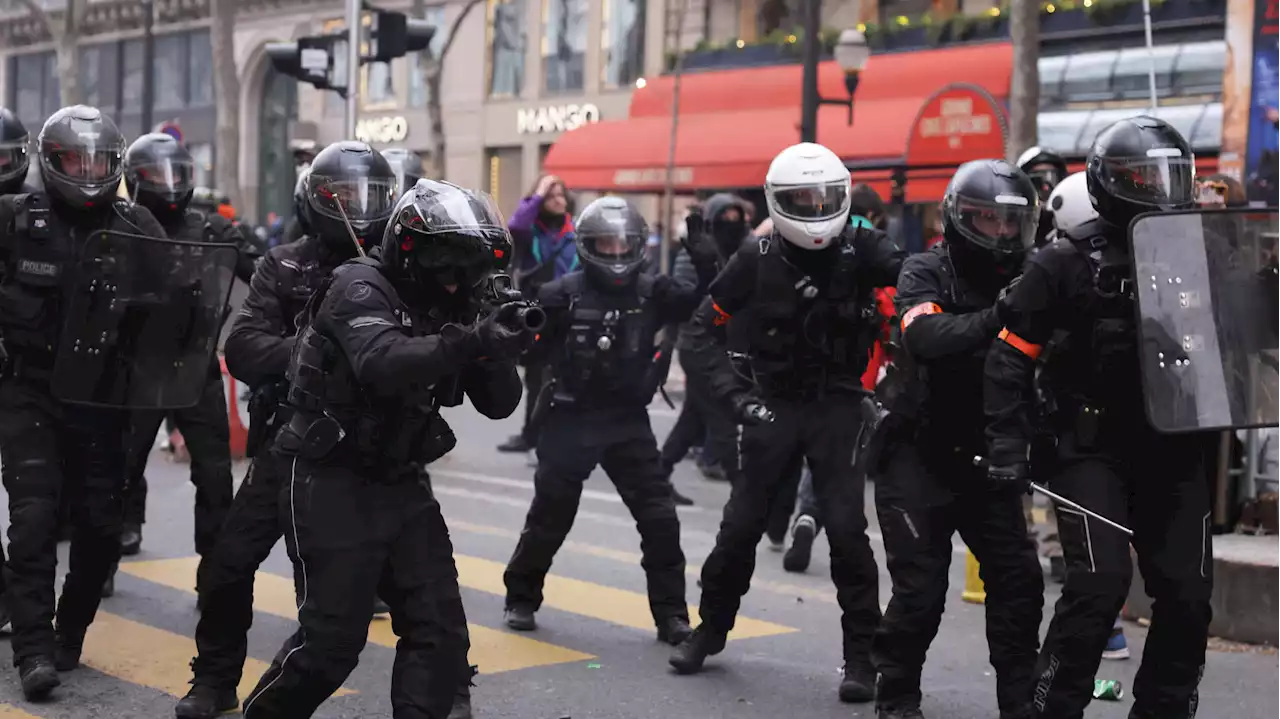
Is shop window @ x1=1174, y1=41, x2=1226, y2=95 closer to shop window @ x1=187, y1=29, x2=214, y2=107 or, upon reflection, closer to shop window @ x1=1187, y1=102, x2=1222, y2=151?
shop window @ x1=1187, y1=102, x2=1222, y2=151

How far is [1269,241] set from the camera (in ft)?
16.4

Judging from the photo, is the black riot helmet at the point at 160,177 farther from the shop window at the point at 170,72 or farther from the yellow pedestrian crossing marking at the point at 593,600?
the shop window at the point at 170,72

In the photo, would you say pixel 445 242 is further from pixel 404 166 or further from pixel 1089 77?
pixel 1089 77

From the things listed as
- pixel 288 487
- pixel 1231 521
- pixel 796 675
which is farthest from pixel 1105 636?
pixel 1231 521

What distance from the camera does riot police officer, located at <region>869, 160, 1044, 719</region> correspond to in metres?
5.44

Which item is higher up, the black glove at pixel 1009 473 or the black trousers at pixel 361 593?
the black glove at pixel 1009 473

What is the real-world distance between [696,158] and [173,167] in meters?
17.8

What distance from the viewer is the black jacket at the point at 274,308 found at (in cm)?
589

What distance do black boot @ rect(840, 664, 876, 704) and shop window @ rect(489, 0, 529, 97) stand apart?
28220 millimetres

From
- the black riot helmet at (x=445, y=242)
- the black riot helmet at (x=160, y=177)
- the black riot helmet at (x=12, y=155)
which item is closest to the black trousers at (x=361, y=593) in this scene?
the black riot helmet at (x=445, y=242)

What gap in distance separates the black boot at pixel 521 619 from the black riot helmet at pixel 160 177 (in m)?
2.20

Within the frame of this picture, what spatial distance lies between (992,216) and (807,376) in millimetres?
1156

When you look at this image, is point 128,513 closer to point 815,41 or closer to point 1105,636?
point 1105,636

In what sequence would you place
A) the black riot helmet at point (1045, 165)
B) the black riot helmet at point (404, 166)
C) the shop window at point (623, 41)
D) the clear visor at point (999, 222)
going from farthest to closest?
1. the shop window at point (623, 41)
2. the black riot helmet at point (1045, 165)
3. the black riot helmet at point (404, 166)
4. the clear visor at point (999, 222)
